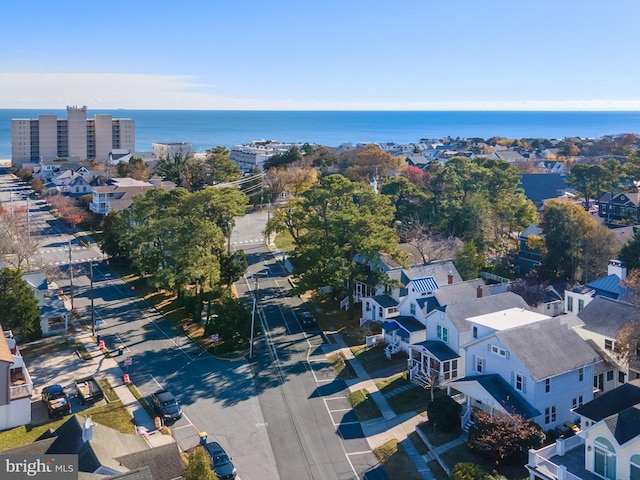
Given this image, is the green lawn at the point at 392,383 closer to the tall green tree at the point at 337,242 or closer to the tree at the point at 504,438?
the tree at the point at 504,438

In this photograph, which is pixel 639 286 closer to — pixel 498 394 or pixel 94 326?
pixel 498 394

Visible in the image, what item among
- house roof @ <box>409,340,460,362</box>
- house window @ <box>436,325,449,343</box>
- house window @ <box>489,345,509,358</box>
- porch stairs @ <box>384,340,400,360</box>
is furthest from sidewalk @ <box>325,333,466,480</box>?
house window @ <box>436,325,449,343</box>

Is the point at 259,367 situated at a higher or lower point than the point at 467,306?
lower

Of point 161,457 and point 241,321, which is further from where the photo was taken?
point 241,321

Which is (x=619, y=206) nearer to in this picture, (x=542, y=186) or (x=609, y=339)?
(x=542, y=186)

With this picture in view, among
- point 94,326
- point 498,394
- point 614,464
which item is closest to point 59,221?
point 94,326

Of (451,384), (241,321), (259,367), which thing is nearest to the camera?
(451,384)

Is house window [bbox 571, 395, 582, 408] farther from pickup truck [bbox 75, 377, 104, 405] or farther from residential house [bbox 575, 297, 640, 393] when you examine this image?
pickup truck [bbox 75, 377, 104, 405]
